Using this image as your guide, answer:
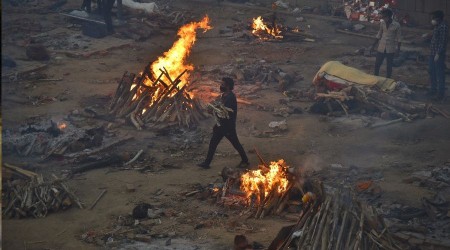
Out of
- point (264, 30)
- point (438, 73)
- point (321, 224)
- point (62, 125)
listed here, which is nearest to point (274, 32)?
point (264, 30)

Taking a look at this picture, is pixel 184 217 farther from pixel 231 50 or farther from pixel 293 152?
pixel 231 50

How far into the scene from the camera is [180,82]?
55.5 ft

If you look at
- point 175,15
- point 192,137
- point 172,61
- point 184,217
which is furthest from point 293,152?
point 175,15

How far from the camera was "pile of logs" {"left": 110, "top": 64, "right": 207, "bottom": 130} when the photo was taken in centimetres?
1584

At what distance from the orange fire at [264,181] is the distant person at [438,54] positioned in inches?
313

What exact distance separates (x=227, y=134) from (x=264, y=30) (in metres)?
13.0

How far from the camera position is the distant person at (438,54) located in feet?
56.5

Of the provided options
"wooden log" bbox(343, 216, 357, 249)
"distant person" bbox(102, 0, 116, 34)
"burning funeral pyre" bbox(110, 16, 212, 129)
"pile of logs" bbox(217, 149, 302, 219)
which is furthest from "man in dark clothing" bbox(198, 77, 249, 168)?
"distant person" bbox(102, 0, 116, 34)

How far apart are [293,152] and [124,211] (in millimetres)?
4684

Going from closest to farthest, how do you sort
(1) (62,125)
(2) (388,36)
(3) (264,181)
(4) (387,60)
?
(3) (264,181)
(1) (62,125)
(2) (388,36)
(4) (387,60)

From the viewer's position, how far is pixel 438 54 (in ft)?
56.9

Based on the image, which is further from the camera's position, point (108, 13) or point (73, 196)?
point (108, 13)

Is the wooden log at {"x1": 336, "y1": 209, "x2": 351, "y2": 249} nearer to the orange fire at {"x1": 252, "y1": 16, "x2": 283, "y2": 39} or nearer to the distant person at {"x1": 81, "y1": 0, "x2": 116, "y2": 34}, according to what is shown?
the orange fire at {"x1": 252, "y1": 16, "x2": 283, "y2": 39}

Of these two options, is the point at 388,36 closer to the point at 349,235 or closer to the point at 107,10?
the point at 349,235
